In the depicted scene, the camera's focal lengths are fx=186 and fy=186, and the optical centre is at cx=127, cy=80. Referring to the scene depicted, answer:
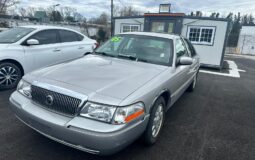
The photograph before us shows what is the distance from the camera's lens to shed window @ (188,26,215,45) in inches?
436

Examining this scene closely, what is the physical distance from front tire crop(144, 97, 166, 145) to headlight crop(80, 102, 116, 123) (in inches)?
29.8

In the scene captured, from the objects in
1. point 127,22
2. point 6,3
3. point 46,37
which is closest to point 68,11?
point 6,3

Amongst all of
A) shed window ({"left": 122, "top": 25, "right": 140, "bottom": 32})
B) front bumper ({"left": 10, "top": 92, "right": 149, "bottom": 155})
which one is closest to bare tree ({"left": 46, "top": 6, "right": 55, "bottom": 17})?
shed window ({"left": 122, "top": 25, "right": 140, "bottom": 32})

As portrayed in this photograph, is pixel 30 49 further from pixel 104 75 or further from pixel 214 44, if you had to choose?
pixel 214 44

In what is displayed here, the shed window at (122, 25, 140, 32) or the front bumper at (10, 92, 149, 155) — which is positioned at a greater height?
the shed window at (122, 25, 140, 32)

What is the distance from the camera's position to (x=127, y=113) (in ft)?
6.70

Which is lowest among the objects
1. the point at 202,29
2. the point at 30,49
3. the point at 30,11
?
the point at 30,49

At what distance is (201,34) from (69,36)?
851 cm

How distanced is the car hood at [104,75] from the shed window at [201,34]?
9.39 meters

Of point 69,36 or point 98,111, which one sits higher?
point 69,36

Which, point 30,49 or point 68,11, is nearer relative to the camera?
point 30,49

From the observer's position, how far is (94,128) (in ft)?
6.24

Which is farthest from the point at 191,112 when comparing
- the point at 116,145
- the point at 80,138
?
the point at 80,138

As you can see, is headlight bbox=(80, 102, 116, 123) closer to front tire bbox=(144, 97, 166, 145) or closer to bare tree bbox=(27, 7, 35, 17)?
front tire bbox=(144, 97, 166, 145)
